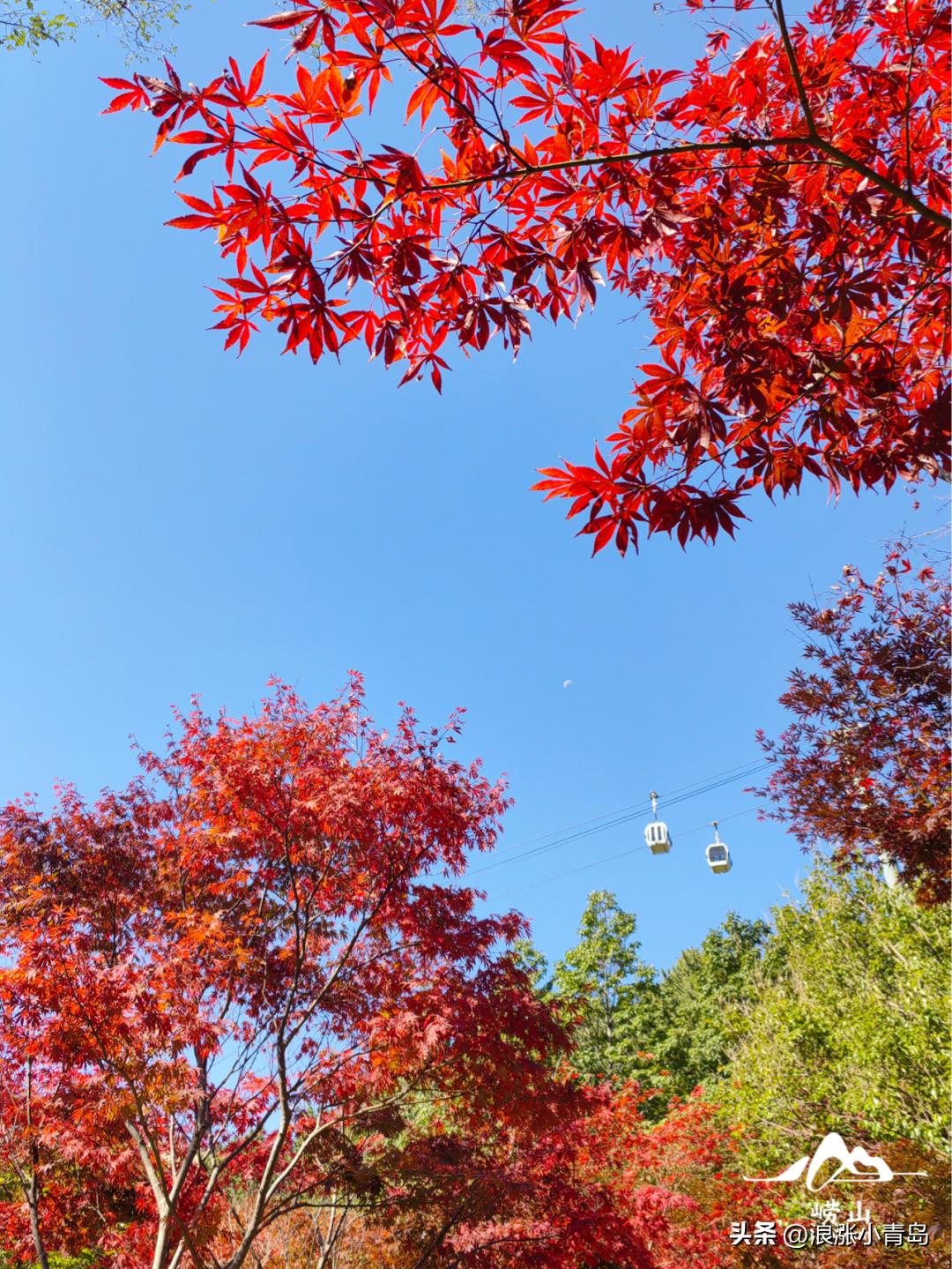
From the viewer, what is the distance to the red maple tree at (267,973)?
184 inches

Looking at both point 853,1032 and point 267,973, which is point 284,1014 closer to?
point 267,973

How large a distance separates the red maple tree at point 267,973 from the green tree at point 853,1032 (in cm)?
399

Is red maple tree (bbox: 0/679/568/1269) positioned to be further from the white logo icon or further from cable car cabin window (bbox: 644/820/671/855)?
cable car cabin window (bbox: 644/820/671/855)

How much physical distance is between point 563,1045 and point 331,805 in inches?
91.3

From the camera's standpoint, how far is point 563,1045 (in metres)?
5.12

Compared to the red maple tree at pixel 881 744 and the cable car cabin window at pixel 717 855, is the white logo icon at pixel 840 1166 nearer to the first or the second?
the red maple tree at pixel 881 744

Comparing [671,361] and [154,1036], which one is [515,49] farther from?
[154,1036]

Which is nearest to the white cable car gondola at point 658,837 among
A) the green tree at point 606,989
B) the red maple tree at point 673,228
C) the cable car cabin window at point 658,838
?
the cable car cabin window at point 658,838

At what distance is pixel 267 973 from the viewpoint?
5.27m

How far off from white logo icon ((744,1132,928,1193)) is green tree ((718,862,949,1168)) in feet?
1.09

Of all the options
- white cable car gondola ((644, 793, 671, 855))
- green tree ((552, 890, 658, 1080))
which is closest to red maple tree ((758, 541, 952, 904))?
white cable car gondola ((644, 793, 671, 855))

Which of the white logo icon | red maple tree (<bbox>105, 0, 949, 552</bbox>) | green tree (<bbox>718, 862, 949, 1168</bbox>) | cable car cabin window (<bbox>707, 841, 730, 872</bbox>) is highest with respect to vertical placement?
cable car cabin window (<bbox>707, 841, 730, 872</bbox>)

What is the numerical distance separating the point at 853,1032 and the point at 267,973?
6.13m

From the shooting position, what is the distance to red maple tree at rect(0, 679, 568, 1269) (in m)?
4.68
